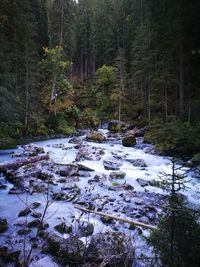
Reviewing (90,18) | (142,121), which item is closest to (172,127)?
(142,121)

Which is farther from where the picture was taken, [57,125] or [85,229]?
[57,125]

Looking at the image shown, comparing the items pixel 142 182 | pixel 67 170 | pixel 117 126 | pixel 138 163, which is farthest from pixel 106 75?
pixel 142 182

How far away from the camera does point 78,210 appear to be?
25.5 feet

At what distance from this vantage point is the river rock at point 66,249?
5.05 metres

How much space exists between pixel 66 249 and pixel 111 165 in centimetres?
790

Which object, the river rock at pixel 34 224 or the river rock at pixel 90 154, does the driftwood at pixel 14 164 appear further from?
the river rock at pixel 34 224

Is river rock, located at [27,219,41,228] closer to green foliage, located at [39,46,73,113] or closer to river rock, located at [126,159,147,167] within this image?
river rock, located at [126,159,147,167]

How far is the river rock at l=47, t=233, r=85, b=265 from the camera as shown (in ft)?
16.6

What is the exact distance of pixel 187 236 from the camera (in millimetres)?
3826

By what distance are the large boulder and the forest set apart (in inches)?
1.1

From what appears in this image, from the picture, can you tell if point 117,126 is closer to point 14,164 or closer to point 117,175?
point 117,175

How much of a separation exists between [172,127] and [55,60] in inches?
541

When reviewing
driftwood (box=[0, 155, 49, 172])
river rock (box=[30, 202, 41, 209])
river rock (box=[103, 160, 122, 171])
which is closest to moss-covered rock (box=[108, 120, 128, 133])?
river rock (box=[103, 160, 122, 171])

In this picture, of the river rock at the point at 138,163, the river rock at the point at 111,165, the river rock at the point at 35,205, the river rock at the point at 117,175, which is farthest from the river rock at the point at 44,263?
the river rock at the point at 138,163
